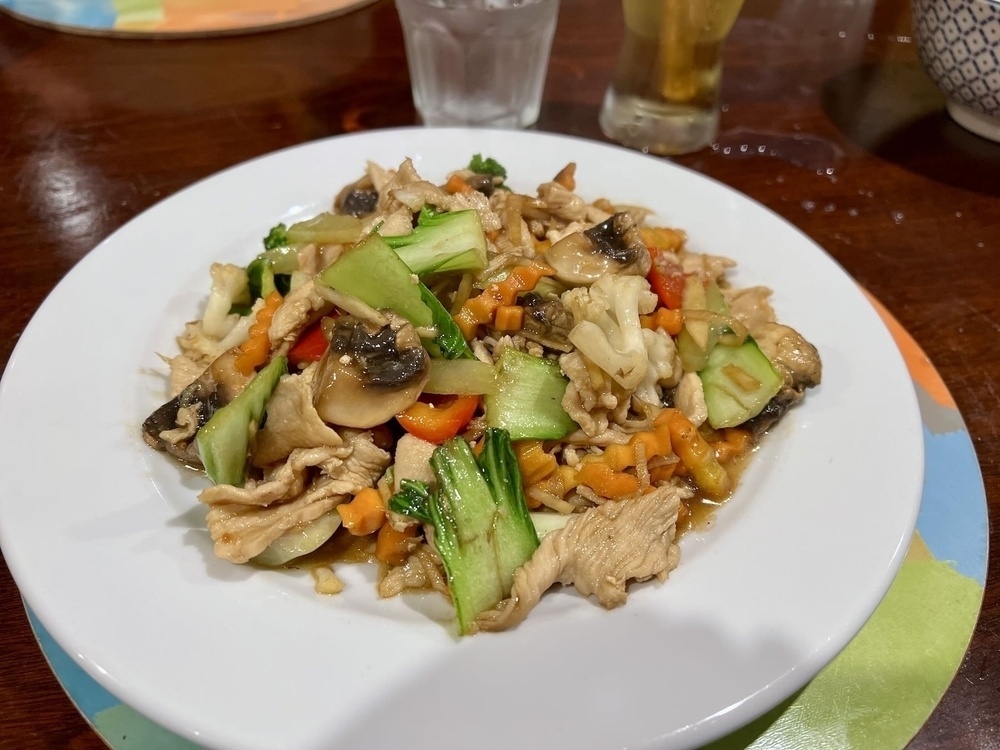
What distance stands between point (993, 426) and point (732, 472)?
1.04 metres

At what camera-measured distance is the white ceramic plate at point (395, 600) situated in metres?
1.34

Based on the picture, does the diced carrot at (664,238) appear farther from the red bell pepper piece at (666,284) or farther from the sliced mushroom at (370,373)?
the sliced mushroom at (370,373)

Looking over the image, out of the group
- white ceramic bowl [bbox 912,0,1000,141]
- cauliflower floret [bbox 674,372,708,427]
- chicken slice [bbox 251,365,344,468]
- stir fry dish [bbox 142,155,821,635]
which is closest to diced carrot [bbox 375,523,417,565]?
stir fry dish [bbox 142,155,821,635]

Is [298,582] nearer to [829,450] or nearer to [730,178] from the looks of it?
[829,450]

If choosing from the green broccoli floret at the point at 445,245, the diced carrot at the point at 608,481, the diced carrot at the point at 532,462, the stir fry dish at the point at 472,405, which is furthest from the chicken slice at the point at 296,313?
the diced carrot at the point at 608,481

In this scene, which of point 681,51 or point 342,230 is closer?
point 342,230

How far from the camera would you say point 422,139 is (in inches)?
110

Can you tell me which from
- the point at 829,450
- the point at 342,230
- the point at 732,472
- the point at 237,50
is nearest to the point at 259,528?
the point at 342,230

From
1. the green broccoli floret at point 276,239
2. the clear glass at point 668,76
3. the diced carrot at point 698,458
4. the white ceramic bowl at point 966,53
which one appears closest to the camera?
the diced carrot at point 698,458

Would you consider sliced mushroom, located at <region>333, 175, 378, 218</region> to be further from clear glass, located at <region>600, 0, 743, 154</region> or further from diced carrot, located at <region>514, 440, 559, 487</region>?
clear glass, located at <region>600, 0, 743, 154</region>

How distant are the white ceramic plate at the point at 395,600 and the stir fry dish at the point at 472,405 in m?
0.08

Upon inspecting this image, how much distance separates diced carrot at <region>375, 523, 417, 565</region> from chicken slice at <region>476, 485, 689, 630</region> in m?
0.30

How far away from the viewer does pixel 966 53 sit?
330cm

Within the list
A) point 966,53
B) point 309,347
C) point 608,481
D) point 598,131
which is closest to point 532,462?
point 608,481
